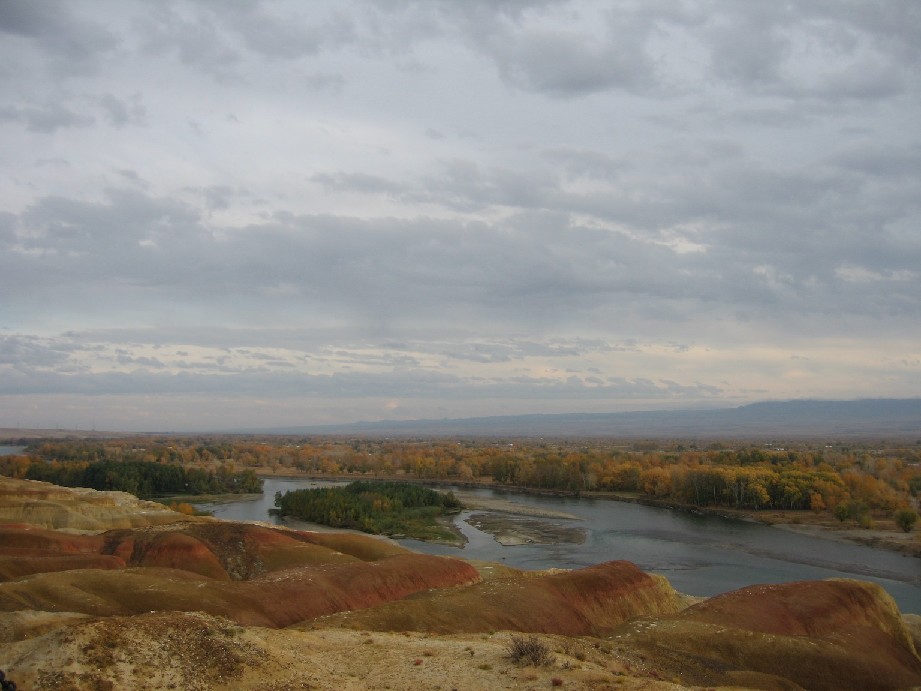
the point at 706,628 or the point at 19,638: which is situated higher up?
the point at 19,638

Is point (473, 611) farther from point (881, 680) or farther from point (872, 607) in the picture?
point (872, 607)

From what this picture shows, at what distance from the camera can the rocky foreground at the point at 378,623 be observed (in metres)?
18.3

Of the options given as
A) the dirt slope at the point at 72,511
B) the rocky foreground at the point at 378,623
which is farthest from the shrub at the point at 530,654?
the dirt slope at the point at 72,511

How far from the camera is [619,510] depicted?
100m

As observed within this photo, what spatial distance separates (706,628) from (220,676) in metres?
21.3

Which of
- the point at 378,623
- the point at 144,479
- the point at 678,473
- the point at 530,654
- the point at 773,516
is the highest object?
the point at 530,654

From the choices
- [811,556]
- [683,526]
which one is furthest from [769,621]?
[683,526]

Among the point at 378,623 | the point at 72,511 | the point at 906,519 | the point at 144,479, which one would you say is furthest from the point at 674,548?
the point at 144,479

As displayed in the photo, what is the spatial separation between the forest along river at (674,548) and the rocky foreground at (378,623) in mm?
16952

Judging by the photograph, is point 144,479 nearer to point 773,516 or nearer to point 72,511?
point 72,511

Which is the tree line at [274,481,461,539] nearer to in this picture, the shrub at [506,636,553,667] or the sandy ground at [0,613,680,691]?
the sandy ground at [0,613,680,691]

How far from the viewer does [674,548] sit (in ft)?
229

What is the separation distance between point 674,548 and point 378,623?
49.2 m

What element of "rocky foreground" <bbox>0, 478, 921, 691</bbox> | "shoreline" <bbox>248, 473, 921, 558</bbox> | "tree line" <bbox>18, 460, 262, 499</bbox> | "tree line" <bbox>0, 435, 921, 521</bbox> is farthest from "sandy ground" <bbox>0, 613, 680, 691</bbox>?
"tree line" <bbox>18, 460, 262, 499</bbox>
